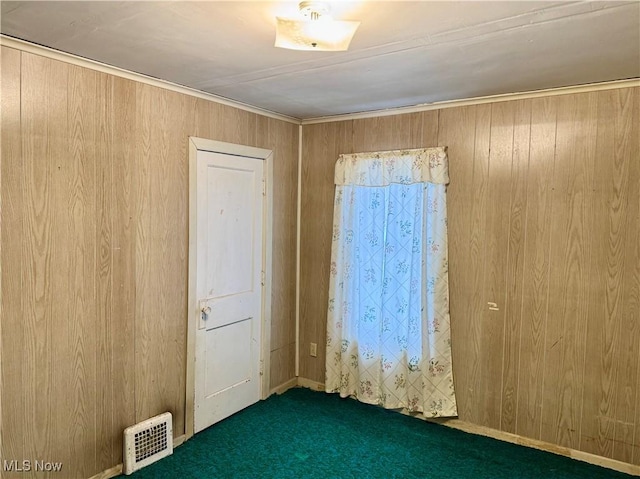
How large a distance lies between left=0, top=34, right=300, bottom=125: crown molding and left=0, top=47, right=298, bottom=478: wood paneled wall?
0.10 ft

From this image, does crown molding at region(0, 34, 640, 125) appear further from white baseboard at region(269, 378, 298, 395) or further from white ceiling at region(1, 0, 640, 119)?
white baseboard at region(269, 378, 298, 395)

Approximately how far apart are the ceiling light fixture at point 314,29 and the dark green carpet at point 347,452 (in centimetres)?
241

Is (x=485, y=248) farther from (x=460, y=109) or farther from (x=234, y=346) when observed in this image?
(x=234, y=346)

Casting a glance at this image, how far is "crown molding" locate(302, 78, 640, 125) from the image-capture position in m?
2.65

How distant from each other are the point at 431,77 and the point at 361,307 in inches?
72.3

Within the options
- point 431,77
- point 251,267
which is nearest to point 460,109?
point 431,77

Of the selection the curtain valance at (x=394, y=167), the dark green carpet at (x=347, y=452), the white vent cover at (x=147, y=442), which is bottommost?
the dark green carpet at (x=347, y=452)

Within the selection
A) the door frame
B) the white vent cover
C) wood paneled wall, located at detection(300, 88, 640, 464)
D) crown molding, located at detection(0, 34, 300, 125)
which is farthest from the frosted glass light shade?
the white vent cover

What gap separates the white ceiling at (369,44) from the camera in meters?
1.72

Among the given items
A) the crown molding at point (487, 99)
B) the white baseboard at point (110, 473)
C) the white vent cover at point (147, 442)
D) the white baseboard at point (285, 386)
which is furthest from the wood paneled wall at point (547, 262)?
the white baseboard at point (110, 473)

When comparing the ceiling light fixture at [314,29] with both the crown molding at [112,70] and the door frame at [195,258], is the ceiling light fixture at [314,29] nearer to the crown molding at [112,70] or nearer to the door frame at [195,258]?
the crown molding at [112,70]

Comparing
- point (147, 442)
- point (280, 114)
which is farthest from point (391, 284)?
point (147, 442)

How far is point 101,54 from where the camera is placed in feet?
7.51

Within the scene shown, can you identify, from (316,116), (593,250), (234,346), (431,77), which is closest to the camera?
(431,77)
